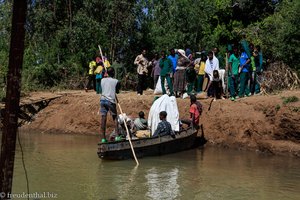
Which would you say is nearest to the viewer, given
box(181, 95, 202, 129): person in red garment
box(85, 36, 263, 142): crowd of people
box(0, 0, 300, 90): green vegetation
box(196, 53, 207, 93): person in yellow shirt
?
box(181, 95, 202, 129): person in red garment

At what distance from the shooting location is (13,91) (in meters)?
5.45

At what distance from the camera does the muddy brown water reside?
9873 millimetres

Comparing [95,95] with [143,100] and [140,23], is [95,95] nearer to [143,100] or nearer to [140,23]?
[143,100]

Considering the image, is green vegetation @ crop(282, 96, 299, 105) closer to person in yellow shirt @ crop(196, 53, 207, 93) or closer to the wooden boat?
the wooden boat

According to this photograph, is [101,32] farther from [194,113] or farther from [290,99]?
[290,99]

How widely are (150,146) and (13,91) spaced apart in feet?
26.9

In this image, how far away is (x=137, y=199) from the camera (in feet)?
30.7

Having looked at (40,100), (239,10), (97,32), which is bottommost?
(40,100)

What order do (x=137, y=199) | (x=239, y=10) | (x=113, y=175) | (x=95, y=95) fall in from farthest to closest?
(x=239, y=10) < (x=95, y=95) < (x=113, y=175) < (x=137, y=199)

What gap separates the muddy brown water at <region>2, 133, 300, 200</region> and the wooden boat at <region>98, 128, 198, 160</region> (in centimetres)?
18

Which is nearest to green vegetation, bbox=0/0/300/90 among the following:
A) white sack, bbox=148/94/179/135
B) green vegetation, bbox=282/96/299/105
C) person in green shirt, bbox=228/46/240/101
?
person in green shirt, bbox=228/46/240/101

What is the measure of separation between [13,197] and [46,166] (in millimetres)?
3091

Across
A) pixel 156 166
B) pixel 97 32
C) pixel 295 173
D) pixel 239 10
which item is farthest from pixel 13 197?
pixel 239 10

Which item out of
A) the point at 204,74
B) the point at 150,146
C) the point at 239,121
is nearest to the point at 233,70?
the point at 204,74
